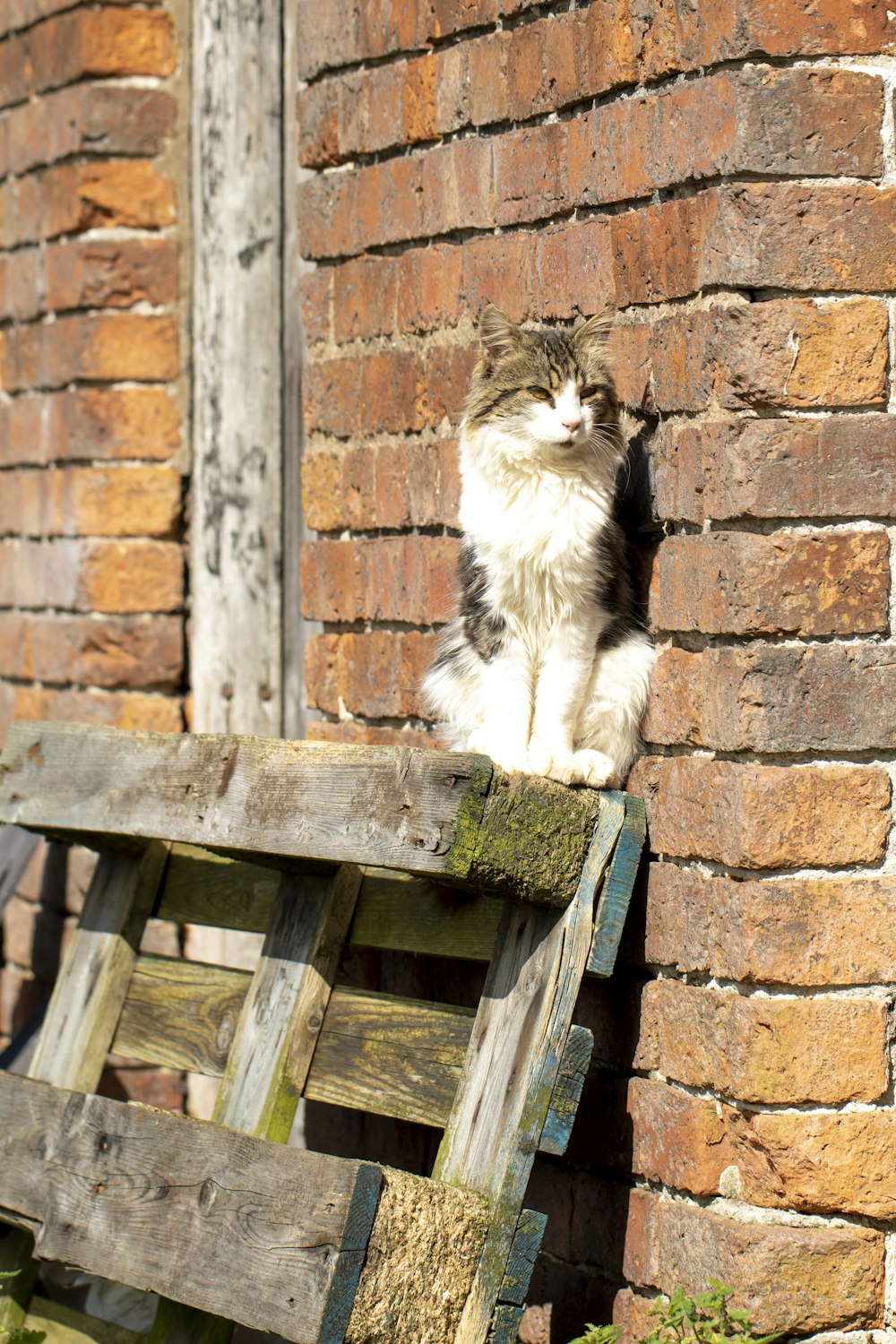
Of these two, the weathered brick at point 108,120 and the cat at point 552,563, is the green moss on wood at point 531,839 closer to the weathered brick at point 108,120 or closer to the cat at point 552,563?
the cat at point 552,563

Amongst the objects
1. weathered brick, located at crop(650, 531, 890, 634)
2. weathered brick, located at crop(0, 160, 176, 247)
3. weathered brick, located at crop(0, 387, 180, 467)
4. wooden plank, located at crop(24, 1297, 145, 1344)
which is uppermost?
weathered brick, located at crop(0, 160, 176, 247)

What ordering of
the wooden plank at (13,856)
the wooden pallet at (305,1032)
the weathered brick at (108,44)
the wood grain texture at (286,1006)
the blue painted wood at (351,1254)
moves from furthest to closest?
the wooden plank at (13,856) → the weathered brick at (108,44) → the wood grain texture at (286,1006) → the wooden pallet at (305,1032) → the blue painted wood at (351,1254)

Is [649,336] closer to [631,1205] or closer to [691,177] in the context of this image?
[691,177]

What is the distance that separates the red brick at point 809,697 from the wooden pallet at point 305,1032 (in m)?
0.29

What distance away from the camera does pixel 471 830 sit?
2.39 meters

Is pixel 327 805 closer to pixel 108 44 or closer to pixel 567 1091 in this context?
pixel 567 1091

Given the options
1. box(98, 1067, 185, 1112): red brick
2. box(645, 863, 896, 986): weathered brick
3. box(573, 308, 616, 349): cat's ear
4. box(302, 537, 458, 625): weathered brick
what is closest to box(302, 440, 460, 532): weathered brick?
box(302, 537, 458, 625): weathered brick

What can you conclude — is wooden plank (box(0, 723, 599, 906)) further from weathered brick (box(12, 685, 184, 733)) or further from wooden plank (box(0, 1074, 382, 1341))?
Answer: weathered brick (box(12, 685, 184, 733))

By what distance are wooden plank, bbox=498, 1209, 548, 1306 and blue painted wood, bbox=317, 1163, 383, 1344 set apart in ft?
0.78

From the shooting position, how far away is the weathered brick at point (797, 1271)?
2.43 metres

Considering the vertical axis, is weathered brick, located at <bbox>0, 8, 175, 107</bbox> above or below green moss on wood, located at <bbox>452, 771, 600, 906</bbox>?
above

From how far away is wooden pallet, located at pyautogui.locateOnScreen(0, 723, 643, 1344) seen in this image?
235 centimetres

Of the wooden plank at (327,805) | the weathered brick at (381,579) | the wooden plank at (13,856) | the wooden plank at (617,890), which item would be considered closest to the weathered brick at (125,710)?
the wooden plank at (13,856)

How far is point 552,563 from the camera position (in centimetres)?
268
